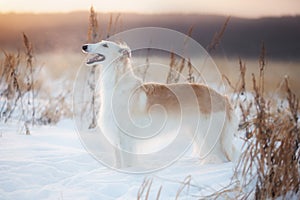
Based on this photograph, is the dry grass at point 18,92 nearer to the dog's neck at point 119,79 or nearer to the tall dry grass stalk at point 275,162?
the dog's neck at point 119,79

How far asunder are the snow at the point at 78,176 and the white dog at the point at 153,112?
0.22 m

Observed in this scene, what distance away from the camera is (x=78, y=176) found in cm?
270

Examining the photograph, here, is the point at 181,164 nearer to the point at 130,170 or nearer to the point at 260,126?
the point at 130,170

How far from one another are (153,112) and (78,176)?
86 cm

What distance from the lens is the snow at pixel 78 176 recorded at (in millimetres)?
2400

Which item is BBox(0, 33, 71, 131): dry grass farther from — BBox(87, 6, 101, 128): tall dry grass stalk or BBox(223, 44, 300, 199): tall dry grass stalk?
BBox(223, 44, 300, 199): tall dry grass stalk

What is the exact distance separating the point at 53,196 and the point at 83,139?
1.43 metres

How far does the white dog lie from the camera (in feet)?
10.7

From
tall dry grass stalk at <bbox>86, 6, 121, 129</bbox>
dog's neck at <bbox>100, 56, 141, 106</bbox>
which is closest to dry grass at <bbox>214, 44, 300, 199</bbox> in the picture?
dog's neck at <bbox>100, 56, 141, 106</bbox>

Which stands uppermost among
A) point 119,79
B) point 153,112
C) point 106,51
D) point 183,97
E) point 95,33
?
point 95,33

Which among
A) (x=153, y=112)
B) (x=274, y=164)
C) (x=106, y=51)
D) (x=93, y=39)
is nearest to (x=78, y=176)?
(x=153, y=112)

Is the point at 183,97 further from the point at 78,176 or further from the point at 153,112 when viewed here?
the point at 78,176

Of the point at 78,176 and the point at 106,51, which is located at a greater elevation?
the point at 106,51

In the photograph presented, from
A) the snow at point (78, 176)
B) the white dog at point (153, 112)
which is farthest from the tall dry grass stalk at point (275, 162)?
the white dog at point (153, 112)
